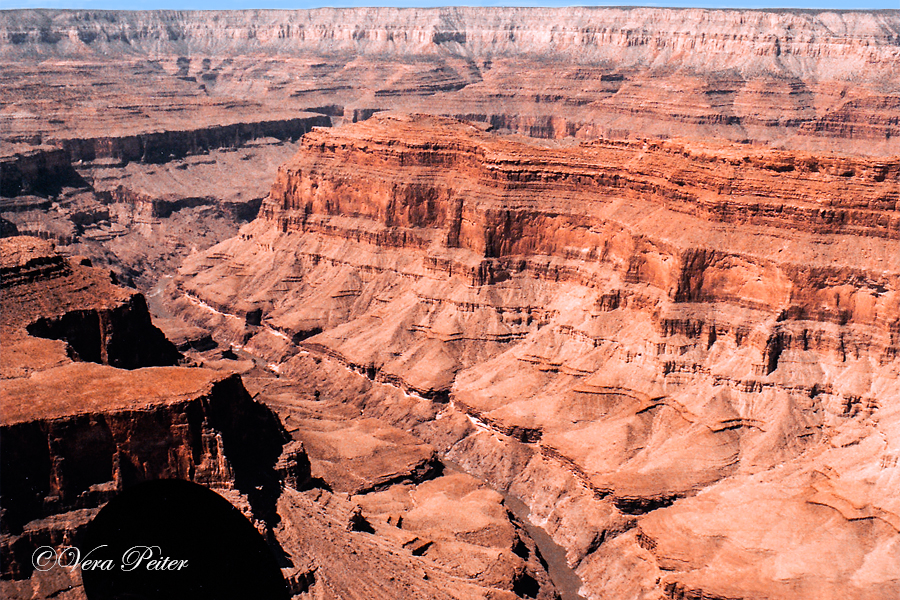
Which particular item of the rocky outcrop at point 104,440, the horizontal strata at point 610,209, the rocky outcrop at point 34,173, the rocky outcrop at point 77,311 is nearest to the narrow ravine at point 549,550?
the rocky outcrop at point 104,440

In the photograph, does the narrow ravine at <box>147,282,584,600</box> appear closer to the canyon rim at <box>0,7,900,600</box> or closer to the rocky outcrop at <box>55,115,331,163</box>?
the canyon rim at <box>0,7,900,600</box>

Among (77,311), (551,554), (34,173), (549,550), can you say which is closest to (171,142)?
(34,173)

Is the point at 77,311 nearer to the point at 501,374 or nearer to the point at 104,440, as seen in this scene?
the point at 104,440

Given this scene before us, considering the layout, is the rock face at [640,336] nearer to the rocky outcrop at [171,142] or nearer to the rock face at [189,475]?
the rock face at [189,475]

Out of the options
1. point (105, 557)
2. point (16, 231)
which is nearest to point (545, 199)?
point (105, 557)

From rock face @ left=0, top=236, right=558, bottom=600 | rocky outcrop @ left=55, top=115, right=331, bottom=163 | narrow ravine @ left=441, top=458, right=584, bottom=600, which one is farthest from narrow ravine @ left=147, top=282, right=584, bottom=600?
rocky outcrop @ left=55, top=115, right=331, bottom=163

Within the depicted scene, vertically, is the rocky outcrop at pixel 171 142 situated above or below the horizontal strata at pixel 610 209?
below

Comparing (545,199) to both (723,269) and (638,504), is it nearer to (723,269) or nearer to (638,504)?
(723,269)
